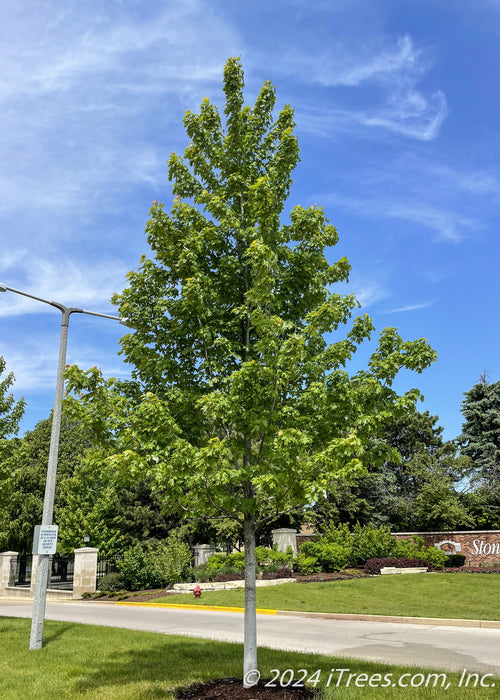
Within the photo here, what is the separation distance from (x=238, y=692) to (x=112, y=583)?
72.2 feet

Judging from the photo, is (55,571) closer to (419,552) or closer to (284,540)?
(284,540)

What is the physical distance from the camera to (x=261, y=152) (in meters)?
9.34

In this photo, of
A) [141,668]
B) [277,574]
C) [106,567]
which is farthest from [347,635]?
[106,567]

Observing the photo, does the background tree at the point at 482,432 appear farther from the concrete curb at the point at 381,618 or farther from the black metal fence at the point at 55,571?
the black metal fence at the point at 55,571

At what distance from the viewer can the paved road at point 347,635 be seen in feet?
33.2

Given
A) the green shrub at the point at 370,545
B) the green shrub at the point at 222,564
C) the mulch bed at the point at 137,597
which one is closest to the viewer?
the mulch bed at the point at 137,597

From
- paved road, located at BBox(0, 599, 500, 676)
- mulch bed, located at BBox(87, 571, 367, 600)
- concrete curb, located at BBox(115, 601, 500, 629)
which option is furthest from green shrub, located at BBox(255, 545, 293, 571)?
paved road, located at BBox(0, 599, 500, 676)

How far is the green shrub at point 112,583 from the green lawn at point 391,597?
4716mm

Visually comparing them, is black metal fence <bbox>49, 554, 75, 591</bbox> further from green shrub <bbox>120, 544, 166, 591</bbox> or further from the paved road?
the paved road

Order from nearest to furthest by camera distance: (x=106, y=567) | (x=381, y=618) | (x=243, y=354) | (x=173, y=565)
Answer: (x=243, y=354)
(x=381, y=618)
(x=173, y=565)
(x=106, y=567)

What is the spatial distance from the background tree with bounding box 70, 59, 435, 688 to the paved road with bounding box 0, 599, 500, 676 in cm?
455

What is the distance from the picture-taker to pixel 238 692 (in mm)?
6957

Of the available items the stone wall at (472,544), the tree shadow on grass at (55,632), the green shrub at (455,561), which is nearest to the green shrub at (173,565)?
the tree shadow on grass at (55,632)

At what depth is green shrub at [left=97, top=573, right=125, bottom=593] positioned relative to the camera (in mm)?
26422
